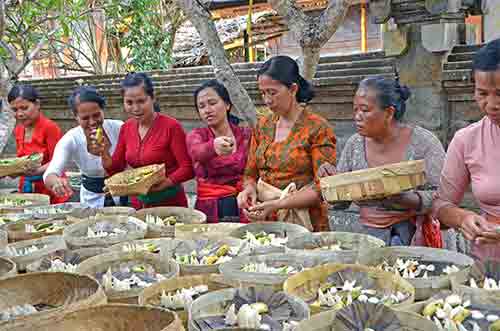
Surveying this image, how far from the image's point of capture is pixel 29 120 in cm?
459

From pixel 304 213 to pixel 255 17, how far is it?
25.6 ft

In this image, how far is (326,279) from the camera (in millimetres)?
2066

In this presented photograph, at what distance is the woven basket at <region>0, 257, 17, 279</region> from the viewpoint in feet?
7.19

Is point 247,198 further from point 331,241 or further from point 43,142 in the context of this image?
point 43,142

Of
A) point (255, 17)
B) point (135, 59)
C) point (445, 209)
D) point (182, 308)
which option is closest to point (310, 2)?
point (255, 17)

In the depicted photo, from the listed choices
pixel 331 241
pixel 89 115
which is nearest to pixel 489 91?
pixel 331 241

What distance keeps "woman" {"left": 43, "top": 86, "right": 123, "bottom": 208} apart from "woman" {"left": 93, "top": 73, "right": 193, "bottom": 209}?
8.5 inches

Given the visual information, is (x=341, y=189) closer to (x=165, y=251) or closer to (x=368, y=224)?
(x=368, y=224)

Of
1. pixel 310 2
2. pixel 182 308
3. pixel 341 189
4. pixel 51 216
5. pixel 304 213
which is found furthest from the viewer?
pixel 310 2

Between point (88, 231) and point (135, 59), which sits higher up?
Result: point (135, 59)

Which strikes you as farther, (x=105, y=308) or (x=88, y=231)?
(x=88, y=231)

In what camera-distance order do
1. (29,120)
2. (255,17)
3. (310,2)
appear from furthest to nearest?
(255,17)
(310,2)
(29,120)

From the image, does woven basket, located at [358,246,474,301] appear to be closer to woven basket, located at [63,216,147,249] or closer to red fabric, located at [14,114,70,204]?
woven basket, located at [63,216,147,249]

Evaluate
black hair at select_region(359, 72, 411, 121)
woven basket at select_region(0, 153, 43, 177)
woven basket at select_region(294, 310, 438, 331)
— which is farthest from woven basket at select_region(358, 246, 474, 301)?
woven basket at select_region(0, 153, 43, 177)
